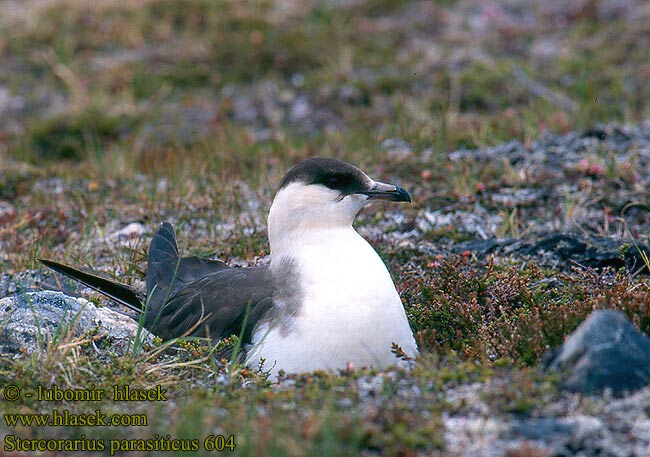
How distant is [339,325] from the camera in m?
3.95

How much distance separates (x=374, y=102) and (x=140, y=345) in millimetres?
6108

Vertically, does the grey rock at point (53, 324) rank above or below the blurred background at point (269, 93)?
below

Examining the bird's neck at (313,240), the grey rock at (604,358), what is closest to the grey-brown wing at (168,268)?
the bird's neck at (313,240)

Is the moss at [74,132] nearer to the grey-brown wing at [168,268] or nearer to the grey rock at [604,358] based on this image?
the grey-brown wing at [168,268]

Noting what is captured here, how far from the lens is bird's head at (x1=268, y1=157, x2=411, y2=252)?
14.5 ft

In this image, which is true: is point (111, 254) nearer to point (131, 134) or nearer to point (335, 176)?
point (335, 176)

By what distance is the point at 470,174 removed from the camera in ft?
21.9

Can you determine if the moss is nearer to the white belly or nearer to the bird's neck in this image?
the bird's neck

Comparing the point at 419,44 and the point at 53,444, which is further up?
the point at 419,44

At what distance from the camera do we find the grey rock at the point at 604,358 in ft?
11.1

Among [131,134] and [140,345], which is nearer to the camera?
[140,345]

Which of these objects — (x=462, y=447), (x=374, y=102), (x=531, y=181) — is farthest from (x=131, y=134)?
(x=462, y=447)

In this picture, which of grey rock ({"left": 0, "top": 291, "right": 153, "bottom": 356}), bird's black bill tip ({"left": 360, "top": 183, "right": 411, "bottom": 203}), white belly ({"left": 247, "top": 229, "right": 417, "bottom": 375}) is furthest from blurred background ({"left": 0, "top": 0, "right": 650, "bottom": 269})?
white belly ({"left": 247, "top": 229, "right": 417, "bottom": 375})

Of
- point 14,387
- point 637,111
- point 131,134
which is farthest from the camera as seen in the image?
point 131,134
